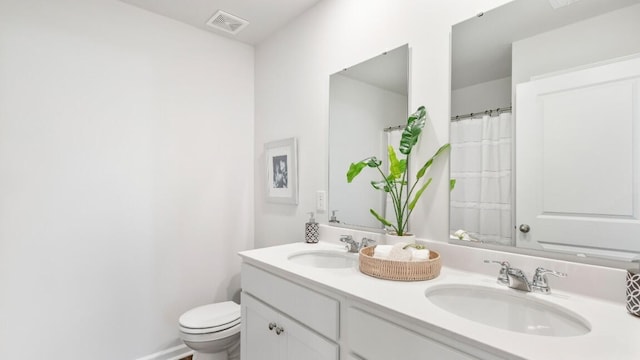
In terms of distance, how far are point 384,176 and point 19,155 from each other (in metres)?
1.92

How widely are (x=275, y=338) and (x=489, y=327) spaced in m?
0.88

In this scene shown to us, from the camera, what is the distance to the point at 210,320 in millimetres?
1714

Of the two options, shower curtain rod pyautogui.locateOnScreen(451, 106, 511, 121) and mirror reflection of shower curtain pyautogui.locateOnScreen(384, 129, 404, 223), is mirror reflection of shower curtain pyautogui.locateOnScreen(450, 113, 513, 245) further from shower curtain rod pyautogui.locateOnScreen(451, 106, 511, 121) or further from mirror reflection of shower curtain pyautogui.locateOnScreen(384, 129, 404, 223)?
mirror reflection of shower curtain pyautogui.locateOnScreen(384, 129, 404, 223)

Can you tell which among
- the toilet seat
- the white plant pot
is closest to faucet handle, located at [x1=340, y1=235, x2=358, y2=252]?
the white plant pot

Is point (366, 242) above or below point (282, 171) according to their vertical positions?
below

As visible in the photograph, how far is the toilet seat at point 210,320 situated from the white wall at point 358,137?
882 mm

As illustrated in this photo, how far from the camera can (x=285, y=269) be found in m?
1.20

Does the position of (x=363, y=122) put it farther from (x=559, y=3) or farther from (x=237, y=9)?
(x=237, y=9)

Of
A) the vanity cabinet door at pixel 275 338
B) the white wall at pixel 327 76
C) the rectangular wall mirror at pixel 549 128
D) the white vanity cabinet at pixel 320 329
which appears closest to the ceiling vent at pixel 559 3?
the rectangular wall mirror at pixel 549 128

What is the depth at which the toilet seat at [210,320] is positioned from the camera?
5.38ft

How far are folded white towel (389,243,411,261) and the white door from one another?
0.39m

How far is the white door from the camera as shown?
0.86 m

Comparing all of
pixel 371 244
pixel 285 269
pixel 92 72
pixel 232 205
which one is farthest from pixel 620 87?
pixel 92 72

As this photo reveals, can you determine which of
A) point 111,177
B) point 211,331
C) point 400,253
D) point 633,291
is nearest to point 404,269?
point 400,253
